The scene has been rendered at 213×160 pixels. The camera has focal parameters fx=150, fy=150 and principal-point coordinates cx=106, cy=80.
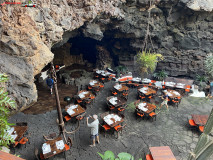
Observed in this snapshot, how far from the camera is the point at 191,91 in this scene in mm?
13984

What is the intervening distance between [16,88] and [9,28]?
2.11 m

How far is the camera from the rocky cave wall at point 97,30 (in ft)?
15.9

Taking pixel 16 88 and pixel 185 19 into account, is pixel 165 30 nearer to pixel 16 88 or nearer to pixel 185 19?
pixel 185 19

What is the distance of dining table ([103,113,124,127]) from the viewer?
852 cm

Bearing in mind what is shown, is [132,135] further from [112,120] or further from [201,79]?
[201,79]

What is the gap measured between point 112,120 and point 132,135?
1536 mm

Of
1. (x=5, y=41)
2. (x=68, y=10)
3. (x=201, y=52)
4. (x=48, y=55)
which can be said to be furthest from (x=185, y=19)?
A: (x=5, y=41)

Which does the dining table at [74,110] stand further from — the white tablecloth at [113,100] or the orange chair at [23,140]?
the orange chair at [23,140]

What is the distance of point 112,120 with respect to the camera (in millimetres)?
8789

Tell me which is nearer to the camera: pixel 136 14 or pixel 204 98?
pixel 204 98

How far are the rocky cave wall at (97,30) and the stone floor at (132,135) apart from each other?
4321mm

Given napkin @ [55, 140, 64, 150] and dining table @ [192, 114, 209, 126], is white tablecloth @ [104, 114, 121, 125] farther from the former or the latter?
dining table @ [192, 114, 209, 126]

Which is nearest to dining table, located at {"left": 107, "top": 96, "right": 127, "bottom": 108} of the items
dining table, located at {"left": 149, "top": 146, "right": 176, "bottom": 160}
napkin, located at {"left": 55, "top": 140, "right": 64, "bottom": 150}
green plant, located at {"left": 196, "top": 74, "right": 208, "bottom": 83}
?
dining table, located at {"left": 149, "top": 146, "right": 176, "bottom": 160}


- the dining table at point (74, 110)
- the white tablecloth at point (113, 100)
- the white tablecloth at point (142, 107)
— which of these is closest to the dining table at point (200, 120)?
the white tablecloth at point (142, 107)
